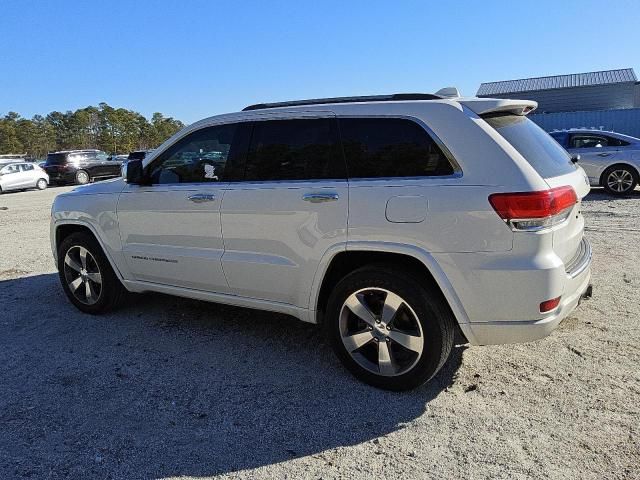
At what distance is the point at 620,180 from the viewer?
11898mm

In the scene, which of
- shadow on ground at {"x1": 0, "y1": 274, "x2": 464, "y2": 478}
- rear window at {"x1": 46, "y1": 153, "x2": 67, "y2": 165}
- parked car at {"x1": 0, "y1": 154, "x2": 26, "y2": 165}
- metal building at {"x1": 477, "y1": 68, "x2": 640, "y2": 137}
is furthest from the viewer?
metal building at {"x1": 477, "y1": 68, "x2": 640, "y2": 137}

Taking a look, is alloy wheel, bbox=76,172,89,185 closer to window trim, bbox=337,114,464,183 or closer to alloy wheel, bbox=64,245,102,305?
alloy wheel, bbox=64,245,102,305

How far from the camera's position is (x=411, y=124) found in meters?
3.22

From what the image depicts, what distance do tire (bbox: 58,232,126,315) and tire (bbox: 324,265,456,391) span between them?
2417mm

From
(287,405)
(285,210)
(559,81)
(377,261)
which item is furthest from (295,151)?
(559,81)

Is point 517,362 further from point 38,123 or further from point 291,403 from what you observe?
point 38,123

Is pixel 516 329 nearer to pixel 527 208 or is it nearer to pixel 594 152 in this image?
pixel 527 208

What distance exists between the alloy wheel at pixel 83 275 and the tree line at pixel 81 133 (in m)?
65.2

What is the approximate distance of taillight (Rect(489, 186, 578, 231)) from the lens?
9.28 feet

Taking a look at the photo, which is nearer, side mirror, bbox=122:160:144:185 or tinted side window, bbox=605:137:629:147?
side mirror, bbox=122:160:144:185

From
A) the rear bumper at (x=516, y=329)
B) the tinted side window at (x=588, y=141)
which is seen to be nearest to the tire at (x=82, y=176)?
the tinted side window at (x=588, y=141)

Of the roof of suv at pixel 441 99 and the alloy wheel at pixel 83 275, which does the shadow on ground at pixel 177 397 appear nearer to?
the alloy wheel at pixel 83 275

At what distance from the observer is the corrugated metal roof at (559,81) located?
Result: 31328 mm

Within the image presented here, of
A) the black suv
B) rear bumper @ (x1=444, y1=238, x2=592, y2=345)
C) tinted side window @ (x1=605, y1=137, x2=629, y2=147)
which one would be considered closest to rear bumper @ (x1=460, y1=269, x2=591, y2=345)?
rear bumper @ (x1=444, y1=238, x2=592, y2=345)
